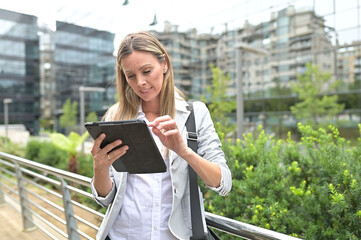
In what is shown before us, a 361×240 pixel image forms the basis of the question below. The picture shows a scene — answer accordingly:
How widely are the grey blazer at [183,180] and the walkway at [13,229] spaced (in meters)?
2.64

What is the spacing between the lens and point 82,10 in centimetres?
2447

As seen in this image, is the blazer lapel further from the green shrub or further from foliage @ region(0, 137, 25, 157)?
foliage @ region(0, 137, 25, 157)

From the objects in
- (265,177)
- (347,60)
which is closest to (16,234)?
(265,177)

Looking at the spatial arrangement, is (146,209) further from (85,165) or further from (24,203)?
(85,165)

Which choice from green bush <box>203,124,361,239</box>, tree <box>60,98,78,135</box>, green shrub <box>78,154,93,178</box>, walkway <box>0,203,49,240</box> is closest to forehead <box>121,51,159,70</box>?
green bush <box>203,124,361,239</box>

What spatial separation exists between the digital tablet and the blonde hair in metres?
0.26

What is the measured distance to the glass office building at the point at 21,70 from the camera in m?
25.8

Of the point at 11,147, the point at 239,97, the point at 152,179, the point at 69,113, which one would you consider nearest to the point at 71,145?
the point at 11,147

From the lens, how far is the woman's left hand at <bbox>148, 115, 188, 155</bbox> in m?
1.02

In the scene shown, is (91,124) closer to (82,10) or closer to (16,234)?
(16,234)

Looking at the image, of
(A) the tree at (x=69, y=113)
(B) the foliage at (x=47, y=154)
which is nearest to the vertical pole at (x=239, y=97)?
(B) the foliage at (x=47, y=154)

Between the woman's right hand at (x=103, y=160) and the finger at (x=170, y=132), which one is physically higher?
the finger at (x=170, y=132)

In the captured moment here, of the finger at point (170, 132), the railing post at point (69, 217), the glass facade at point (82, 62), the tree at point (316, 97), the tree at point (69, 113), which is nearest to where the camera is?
the finger at point (170, 132)

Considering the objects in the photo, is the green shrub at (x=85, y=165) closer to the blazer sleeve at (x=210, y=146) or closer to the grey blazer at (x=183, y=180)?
the grey blazer at (x=183, y=180)
